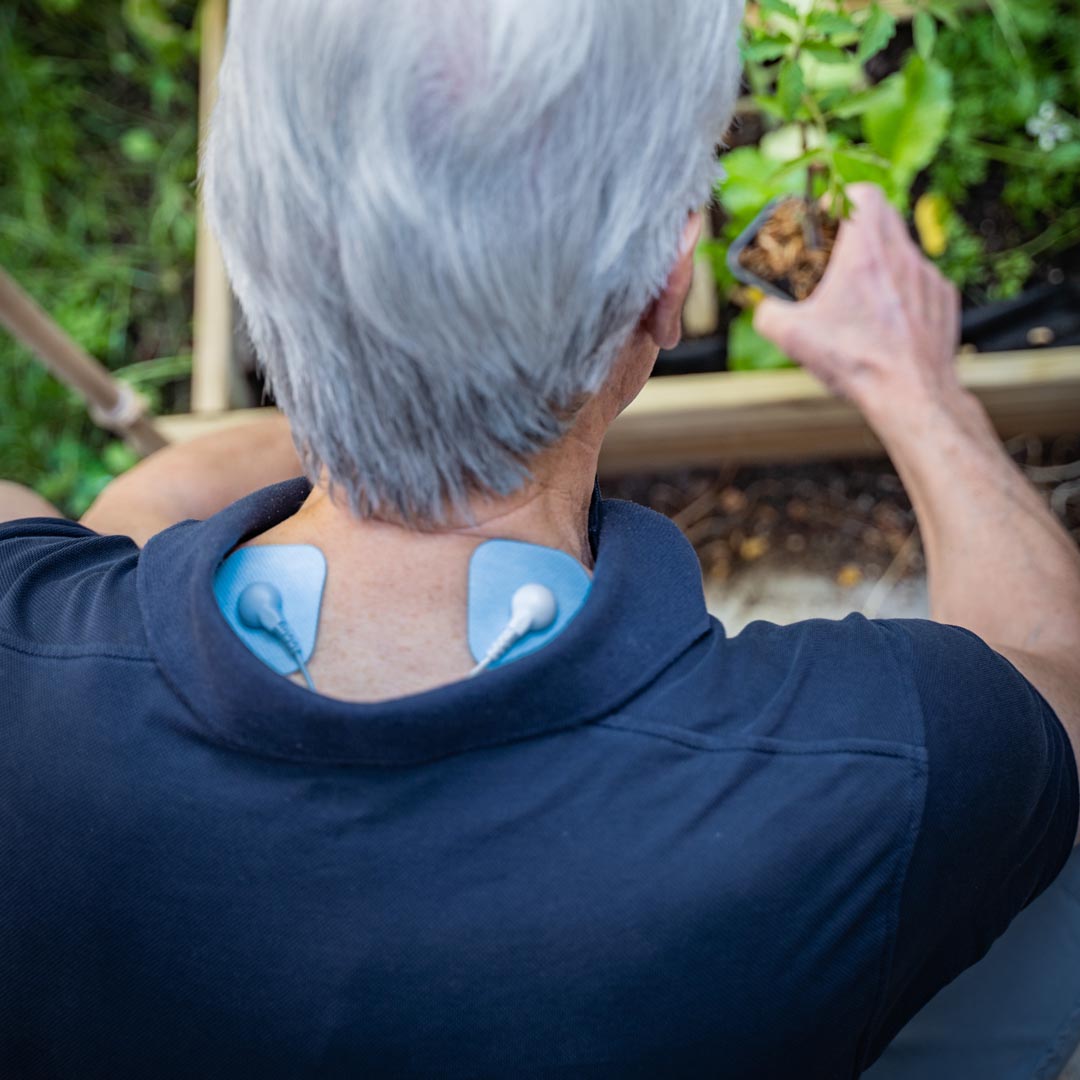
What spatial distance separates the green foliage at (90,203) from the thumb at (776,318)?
107 centimetres

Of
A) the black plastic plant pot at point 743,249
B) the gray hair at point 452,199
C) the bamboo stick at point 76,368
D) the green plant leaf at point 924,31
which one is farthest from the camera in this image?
the black plastic plant pot at point 743,249

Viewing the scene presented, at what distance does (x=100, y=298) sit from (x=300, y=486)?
134 cm

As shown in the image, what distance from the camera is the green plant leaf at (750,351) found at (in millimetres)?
1448

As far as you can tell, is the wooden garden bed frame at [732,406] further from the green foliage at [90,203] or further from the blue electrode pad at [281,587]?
the blue electrode pad at [281,587]

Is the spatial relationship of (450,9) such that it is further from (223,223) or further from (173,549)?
(173,549)

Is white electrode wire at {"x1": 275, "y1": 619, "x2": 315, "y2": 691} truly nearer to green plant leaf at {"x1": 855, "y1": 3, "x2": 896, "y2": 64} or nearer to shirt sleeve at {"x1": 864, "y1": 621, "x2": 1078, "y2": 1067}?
shirt sleeve at {"x1": 864, "y1": 621, "x2": 1078, "y2": 1067}

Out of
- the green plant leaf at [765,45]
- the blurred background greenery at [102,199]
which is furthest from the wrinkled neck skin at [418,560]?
the blurred background greenery at [102,199]

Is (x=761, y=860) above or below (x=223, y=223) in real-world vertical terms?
below

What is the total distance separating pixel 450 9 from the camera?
0.56 metres

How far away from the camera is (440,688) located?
0.61 metres

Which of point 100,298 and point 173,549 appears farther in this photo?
point 100,298

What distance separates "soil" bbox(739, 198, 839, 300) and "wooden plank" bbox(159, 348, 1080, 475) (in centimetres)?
15

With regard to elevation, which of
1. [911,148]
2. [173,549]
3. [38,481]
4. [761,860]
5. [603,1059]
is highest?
[911,148]

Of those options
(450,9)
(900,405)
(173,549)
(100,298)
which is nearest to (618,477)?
(900,405)
